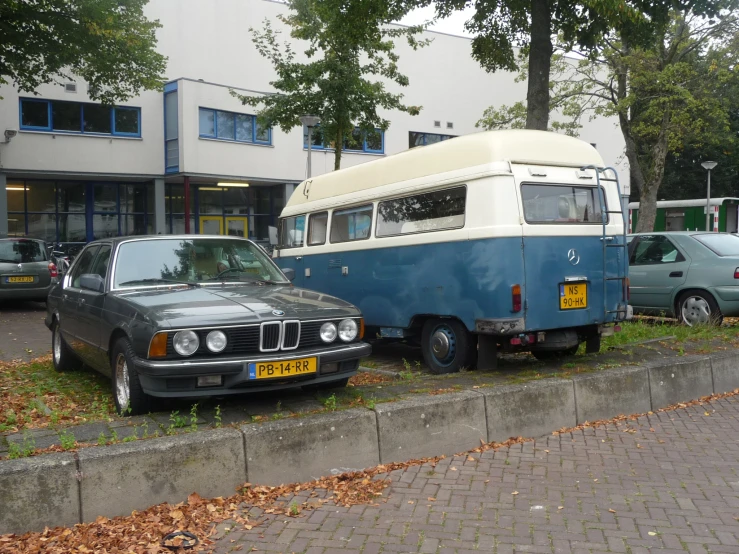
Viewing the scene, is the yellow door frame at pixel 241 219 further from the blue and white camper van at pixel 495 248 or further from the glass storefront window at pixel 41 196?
the blue and white camper van at pixel 495 248

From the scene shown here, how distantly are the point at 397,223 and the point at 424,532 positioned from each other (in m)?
4.97

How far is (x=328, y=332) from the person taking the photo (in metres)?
5.69

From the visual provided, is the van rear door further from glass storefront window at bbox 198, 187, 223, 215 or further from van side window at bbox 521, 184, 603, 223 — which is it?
glass storefront window at bbox 198, 187, 223, 215

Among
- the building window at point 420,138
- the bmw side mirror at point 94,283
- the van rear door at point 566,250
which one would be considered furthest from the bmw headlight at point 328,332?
the building window at point 420,138

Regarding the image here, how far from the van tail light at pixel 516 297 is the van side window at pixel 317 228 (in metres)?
3.83

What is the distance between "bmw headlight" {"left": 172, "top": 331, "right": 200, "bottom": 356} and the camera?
507 cm

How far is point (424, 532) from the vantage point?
4.09 meters

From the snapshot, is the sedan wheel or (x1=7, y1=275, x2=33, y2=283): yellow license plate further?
(x1=7, y1=275, x2=33, y2=283): yellow license plate

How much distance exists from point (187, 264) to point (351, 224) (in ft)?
11.0

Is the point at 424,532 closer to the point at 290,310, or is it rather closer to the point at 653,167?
the point at 290,310

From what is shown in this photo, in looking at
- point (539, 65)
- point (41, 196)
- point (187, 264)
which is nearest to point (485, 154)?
point (187, 264)

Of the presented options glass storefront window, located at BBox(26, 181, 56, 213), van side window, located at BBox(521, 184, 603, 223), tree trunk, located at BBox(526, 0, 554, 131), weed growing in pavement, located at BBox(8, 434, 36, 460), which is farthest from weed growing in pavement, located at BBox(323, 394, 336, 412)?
glass storefront window, located at BBox(26, 181, 56, 213)

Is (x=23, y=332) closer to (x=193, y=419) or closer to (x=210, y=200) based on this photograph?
(x=193, y=419)

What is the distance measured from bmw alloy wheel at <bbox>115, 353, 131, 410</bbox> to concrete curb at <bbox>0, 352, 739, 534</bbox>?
138 cm
